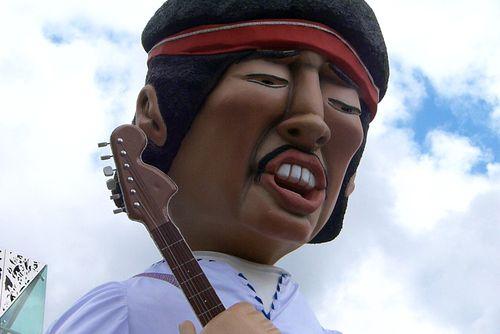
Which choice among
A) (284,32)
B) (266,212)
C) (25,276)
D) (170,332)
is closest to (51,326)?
(170,332)

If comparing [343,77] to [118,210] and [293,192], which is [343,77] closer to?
[293,192]

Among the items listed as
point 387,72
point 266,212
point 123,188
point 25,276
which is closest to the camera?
point 123,188

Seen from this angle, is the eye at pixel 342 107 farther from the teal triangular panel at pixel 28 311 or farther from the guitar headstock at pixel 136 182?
the teal triangular panel at pixel 28 311

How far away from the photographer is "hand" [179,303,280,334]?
2334mm

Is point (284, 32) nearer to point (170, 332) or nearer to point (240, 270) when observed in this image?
point (240, 270)

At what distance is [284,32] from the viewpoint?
10.1ft

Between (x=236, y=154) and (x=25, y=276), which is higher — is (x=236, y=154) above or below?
below

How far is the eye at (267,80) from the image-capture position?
301 cm

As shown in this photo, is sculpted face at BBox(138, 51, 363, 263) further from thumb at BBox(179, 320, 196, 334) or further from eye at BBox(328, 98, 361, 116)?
thumb at BBox(179, 320, 196, 334)

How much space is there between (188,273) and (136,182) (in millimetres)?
379

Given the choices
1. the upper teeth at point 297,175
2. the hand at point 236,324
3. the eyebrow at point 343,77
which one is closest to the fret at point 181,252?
the hand at point 236,324

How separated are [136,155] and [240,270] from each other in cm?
66

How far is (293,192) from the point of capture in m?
2.95

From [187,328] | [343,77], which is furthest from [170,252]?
[343,77]
